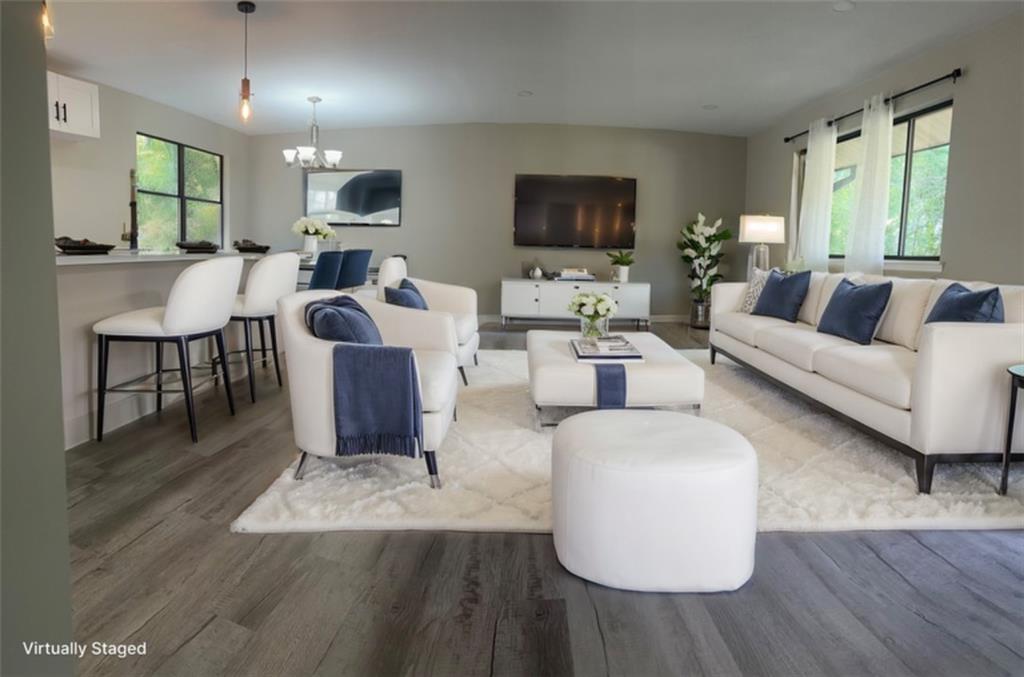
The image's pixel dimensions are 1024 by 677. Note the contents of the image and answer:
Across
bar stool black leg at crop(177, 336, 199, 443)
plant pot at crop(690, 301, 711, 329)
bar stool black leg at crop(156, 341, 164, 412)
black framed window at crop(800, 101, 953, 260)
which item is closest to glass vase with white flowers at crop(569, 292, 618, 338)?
bar stool black leg at crop(177, 336, 199, 443)

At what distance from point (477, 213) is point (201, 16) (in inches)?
166

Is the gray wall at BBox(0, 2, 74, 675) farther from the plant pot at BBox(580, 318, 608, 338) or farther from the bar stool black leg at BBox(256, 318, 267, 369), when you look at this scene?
the bar stool black leg at BBox(256, 318, 267, 369)

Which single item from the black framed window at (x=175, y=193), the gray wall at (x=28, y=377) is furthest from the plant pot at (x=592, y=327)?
the black framed window at (x=175, y=193)

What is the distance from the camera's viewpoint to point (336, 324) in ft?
8.03

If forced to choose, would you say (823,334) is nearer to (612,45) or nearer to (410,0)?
(612,45)

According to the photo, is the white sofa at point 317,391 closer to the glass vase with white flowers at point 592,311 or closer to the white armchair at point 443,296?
the glass vase with white flowers at point 592,311

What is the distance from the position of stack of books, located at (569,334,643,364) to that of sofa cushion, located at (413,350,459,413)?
80 centimetres

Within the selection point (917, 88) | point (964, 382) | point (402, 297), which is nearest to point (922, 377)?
point (964, 382)

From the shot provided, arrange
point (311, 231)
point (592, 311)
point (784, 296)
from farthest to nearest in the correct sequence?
point (311, 231) → point (784, 296) → point (592, 311)

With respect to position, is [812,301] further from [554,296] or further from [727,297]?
[554,296]

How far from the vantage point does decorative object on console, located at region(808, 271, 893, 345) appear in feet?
11.8

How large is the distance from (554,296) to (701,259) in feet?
6.19

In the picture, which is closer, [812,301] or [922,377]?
[922,377]

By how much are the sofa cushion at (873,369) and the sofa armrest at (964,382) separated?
0.15 m
